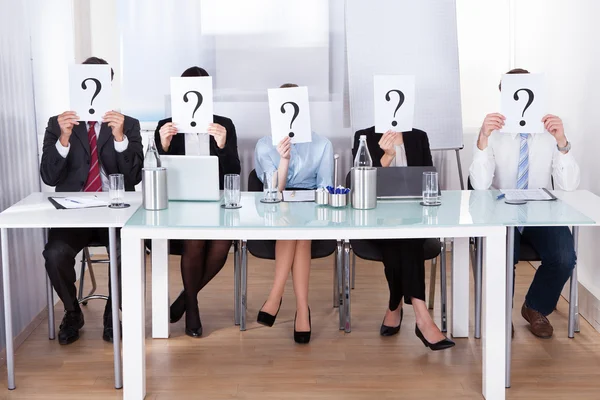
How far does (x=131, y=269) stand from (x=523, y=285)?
8.39 ft

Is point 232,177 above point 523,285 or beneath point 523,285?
above

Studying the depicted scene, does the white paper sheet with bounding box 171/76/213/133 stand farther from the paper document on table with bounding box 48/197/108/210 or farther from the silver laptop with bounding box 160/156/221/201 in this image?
the paper document on table with bounding box 48/197/108/210

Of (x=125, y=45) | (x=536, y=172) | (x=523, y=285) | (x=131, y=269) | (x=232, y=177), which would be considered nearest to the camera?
(x=131, y=269)

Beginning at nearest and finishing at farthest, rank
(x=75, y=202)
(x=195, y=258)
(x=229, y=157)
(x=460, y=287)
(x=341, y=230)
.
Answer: (x=341, y=230) → (x=75, y=202) → (x=460, y=287) → (x=195, y=258) → (x=229, y=157)

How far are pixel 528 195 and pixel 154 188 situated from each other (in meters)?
1.59

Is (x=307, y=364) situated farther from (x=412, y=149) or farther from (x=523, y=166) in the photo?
(x=523, y=166)

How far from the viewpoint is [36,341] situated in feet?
12.2

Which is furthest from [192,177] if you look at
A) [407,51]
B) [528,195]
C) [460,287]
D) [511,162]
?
[407,51]

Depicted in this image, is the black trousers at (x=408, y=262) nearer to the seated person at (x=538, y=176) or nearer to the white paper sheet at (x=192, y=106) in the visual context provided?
the seated person at (x=538, y=176)

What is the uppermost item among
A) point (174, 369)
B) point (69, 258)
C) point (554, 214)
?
point (554, 214)

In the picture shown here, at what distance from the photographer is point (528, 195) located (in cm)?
349

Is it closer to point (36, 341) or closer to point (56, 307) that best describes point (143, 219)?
point (36, 341)

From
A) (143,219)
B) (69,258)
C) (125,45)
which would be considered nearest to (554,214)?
(143,219)

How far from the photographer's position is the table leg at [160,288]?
3.74 metres
